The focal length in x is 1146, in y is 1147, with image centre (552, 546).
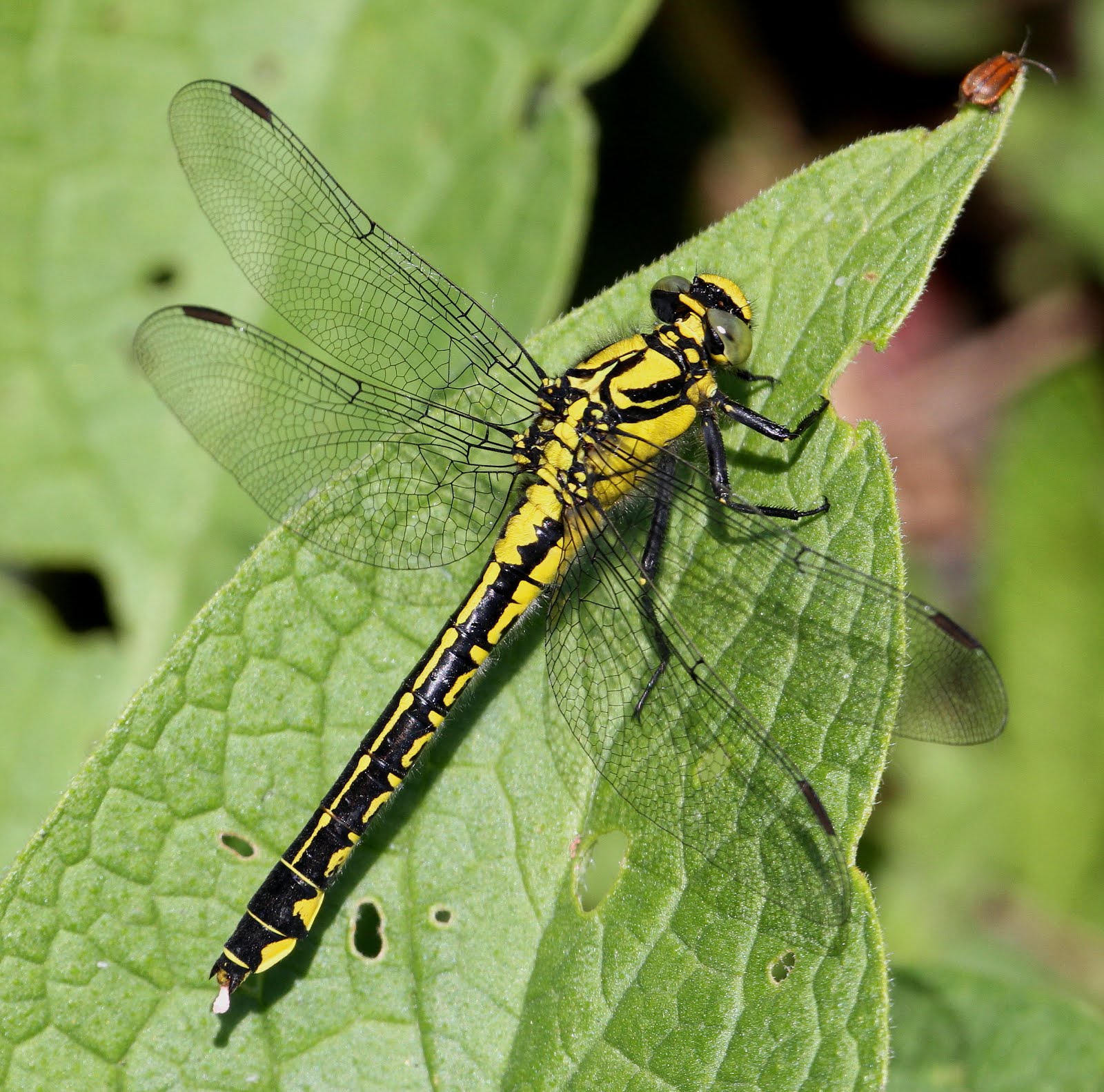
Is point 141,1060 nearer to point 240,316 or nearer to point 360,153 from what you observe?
point 240,316

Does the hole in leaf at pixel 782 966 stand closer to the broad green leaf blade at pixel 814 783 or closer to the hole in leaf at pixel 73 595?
the broad green leaf blade at pixel 814 783

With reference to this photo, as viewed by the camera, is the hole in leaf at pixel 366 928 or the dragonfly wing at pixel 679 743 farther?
the hole in leaf at pixel 366 928

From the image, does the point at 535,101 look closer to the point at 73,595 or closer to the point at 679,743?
the point at 679,743

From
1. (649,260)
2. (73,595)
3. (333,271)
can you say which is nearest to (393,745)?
(333,271)

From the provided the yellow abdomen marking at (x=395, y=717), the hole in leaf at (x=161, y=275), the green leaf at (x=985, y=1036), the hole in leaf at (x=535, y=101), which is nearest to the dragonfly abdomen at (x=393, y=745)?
the yellow abdomen marking at (x=395, y=717)

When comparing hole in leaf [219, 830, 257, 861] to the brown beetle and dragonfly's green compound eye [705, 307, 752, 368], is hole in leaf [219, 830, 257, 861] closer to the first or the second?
dragonfly's green compound eye [705, 307, 752, 368]

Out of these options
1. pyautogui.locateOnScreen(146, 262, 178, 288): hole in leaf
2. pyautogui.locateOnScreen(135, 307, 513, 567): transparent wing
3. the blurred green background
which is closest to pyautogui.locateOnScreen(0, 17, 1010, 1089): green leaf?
pyautogui.locateOnScreen(135, 307, 513, 567): transparent wing
